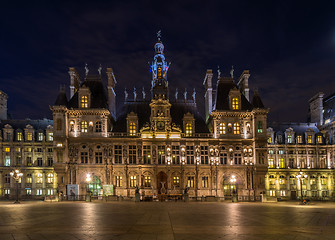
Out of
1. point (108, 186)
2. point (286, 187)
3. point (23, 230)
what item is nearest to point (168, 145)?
point (108, 186)

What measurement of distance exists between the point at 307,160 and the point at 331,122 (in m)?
8.93

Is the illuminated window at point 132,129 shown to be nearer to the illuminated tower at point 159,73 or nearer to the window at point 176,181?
the illuminated tower at point 159,73

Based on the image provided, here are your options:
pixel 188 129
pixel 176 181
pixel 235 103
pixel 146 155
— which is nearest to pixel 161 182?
pixel 176 181

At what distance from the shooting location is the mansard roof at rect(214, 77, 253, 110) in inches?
2406

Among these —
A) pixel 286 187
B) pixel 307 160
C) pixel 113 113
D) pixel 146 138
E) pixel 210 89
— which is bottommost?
pixel 286 187

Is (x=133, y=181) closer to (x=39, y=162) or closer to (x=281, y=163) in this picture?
(x=39, y=162)

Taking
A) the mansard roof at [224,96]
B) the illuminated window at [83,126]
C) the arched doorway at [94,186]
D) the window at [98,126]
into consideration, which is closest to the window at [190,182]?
the mansard roof at [224,96]

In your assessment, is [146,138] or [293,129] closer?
[146,138]

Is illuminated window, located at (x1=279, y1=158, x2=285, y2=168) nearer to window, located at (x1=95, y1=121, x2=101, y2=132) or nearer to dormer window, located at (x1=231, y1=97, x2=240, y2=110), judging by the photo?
dormer window, located at (x1=231, y1=97, x2=240, y2=110)

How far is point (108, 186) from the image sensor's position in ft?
182

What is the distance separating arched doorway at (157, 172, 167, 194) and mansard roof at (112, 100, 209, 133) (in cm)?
945

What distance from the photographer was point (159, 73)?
6519cm

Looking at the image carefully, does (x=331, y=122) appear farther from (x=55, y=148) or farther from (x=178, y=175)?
(x=55, y=148)

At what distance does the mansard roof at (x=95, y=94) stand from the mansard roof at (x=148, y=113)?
4514mm
